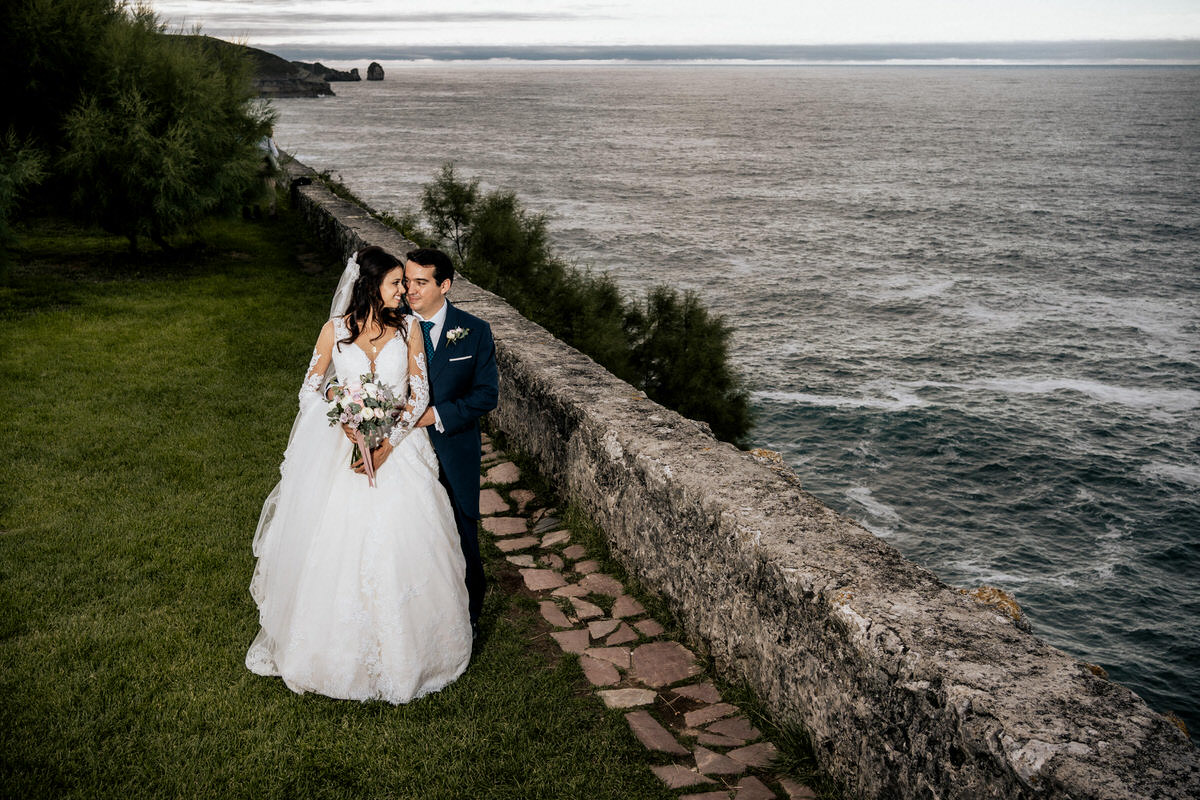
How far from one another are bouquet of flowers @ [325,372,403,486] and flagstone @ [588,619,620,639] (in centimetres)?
172

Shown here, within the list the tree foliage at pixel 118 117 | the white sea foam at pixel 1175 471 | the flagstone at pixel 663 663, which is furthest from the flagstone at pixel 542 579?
the white sea foam at pixel 1175 471

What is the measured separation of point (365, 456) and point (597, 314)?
24.4 m

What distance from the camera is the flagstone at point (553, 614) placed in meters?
5.50

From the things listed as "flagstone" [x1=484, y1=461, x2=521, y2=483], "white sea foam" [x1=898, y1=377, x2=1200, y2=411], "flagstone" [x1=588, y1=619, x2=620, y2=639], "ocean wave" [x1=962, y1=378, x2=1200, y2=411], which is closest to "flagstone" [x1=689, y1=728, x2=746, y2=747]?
"flagstone" [x1=588, y1=619, x2=620, y2=639]

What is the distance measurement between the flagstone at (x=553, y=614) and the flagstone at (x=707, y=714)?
1159 millimetres

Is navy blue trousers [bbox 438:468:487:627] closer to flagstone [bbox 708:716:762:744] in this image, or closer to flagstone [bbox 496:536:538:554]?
flagstone [bbox 496:536:538:554]

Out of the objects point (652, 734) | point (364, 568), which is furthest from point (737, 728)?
point (364, 568)

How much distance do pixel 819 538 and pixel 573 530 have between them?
8.13 feet

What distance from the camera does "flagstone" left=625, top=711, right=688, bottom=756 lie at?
431 centimetres

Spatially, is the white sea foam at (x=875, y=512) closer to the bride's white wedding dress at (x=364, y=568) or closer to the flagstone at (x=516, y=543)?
the flagstone at (x=516, y=543)

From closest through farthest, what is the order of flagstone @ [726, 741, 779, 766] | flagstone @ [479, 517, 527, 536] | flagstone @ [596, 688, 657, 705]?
flagstone @ [726, 741, 779, 766] < flagstone @ [596, 688, 657, 705] < flagstone @ [479, 517, 527, 536]

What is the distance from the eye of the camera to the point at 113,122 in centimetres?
1440

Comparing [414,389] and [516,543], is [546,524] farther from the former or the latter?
[414,389]

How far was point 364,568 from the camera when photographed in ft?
15.1
